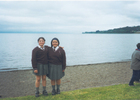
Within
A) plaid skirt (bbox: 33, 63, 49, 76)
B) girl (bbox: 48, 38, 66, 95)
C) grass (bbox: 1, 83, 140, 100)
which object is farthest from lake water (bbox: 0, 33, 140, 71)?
girl (bbox: 48, 38, 66, 95)

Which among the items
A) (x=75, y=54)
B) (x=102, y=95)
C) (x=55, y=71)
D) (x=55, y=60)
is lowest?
(x=75, y=54)

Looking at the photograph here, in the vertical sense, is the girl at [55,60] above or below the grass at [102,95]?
above

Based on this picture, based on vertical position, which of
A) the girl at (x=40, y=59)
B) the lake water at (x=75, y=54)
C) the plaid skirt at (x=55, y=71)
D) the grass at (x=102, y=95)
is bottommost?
the lake water at (x=75, y=54)

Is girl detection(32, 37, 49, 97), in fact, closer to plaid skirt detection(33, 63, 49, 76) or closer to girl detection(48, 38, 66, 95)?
plaid skirt detection(33, 63, 49, 76)

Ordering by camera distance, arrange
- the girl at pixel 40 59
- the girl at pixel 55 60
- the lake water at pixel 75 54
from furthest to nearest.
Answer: the lake water at pixel 75 54, the girl at pixel 55 60, the girl at pixel 40 59

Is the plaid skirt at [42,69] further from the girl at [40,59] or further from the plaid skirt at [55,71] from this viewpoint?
the plaid skirt at [55,71]

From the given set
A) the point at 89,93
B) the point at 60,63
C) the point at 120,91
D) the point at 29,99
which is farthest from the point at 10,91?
the point at 120,91

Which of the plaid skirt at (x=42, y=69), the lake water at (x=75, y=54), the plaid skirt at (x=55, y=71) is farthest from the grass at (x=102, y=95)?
the lake water at (x=75, y=54)

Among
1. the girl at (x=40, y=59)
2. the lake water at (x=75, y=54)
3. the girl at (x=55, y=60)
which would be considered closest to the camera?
the girl at (x=40, y=59)

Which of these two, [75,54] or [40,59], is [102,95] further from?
[75,54]

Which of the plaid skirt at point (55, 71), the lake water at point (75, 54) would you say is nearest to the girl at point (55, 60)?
the plaid skirt at point (55, 71)

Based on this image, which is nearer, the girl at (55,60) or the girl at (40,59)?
the girl at (40,59)

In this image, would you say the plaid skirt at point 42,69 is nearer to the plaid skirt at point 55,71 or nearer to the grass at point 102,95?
the plaid skirt at point 55,71

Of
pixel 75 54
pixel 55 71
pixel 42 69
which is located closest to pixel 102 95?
pixel 55 71
